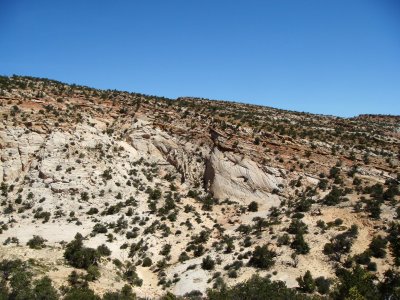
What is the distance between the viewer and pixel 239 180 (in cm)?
3984

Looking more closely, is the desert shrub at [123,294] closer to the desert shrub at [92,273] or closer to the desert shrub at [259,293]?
the desert shrub at [92,273]

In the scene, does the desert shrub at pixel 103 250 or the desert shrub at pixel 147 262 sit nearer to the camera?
the desert shrub at pixel 103 250

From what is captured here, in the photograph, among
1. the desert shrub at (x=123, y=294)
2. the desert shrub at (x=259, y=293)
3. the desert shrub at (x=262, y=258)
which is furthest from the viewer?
the desert shrub at (x=262, y=258)

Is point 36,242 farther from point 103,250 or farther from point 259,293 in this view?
point 259,293

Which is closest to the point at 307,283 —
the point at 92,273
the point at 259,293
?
the point at 259,293

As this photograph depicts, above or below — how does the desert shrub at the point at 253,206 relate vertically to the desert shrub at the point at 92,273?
above

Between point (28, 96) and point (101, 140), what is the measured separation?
410 inches

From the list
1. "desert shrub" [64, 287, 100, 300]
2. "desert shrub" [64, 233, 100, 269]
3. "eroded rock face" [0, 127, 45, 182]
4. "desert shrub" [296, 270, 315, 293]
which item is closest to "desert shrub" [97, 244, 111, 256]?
"desert shrub" [64, 233, 100, 269]

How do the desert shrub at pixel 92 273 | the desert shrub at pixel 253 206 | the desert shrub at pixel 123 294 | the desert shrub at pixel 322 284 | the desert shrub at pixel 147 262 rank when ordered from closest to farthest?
the desert shrub at pixel 123 294
the desert shrub at pixel 322 284
the desert shrub at pixel 92 273
the desert shrub at pixel 147 262
the desert shrub at pixel 253 206

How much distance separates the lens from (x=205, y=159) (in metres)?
43.2

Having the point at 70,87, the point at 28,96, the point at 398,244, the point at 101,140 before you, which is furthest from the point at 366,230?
the point at 70,87

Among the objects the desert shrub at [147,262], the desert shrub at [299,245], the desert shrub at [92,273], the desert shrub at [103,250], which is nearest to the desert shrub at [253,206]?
the desert shrub at [299,245]

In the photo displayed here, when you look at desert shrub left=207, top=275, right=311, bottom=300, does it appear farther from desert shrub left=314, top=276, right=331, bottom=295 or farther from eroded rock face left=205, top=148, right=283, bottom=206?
eroded rock face left=205, top=148, right=283, bottom=206

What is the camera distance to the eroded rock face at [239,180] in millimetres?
38553
